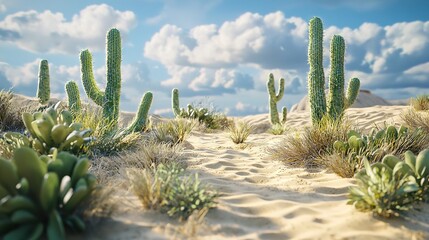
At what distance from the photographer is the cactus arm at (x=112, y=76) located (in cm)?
774

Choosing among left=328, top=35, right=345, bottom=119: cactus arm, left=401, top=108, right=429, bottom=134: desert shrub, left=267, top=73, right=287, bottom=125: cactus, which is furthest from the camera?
left=267, top=73, right=287, bottom=125: cactus

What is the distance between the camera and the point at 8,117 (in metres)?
7.21

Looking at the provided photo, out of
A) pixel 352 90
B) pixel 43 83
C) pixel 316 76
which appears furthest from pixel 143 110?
→ pixel 352 90

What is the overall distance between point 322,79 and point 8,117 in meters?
5.95

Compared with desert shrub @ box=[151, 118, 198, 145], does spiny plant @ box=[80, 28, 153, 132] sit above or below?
above

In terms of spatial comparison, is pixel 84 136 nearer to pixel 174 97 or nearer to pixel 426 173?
pixel 426 173

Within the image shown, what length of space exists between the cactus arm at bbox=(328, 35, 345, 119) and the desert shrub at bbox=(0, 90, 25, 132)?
19.2ft

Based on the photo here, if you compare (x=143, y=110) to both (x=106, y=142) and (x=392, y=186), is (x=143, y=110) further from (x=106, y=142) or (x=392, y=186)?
(x=392, y=186)

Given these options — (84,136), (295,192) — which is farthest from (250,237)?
(84,136)

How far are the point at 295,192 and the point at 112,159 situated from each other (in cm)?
243

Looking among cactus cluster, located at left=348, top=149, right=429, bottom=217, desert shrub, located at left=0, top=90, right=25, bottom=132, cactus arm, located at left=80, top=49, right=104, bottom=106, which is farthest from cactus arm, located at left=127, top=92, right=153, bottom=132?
cactus cluster, located at left=348, top=149, right=429, bottom=217

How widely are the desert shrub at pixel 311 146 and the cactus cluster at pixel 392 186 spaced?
5.33ft

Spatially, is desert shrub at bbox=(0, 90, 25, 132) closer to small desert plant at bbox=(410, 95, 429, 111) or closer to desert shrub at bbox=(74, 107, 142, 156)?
desert shrub at bbox=(74, 107, 142, 156)

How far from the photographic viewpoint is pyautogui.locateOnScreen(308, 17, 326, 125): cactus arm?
768 cm
